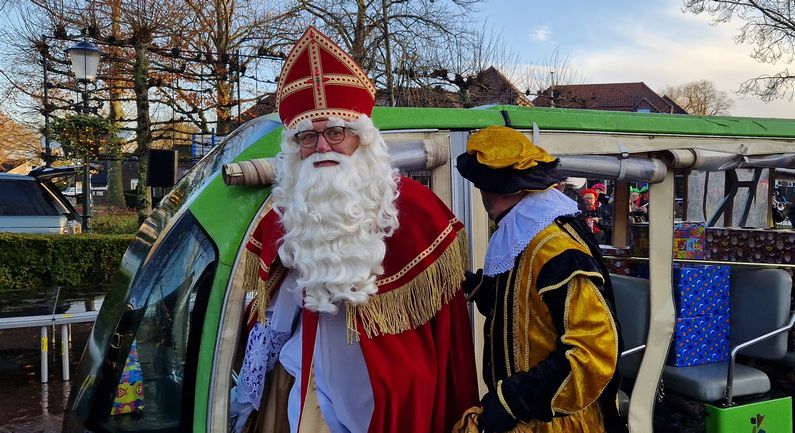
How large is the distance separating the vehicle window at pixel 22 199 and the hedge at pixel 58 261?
150cm

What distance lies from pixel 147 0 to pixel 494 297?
15.0 meters

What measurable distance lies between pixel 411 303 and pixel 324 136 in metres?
0.63

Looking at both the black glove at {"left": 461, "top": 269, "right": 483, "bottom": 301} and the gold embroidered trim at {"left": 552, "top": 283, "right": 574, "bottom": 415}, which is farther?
the black glove at {"left": 461, "top": 269, "right": 483, "bottom": 301}

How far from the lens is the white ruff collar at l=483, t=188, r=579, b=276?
2.05 metres

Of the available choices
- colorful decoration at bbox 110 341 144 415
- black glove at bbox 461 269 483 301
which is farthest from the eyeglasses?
colorful decoration at bbox 110 341 144 415

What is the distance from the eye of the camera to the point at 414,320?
2137 millimetres

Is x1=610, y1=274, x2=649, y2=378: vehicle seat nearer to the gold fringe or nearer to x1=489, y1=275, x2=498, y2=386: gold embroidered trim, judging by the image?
x1=489, y1=275, x2=498, y2=386: gold embroidered trim

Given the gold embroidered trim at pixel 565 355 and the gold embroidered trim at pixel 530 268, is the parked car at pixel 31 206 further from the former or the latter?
the gold embroidered trim at pixel 565 355

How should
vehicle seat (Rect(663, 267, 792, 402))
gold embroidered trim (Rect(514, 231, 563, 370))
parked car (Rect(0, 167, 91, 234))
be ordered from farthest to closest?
1. parked car (Rect(0, 167, 91, 234))
2. vehicle seat (Rect(663, 267, 792, 402))
3. gold embroidered trim (Rect(514, 231, 563, 370))

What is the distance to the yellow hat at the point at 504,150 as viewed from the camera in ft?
6.68

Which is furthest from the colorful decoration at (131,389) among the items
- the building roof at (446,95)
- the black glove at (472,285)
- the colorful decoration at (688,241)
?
the building roof at (446,95)

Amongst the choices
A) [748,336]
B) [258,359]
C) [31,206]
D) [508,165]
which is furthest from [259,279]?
[31,206]

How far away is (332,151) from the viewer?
2.21 metres

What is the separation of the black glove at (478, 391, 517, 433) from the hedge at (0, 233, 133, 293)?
9434 millimetres
